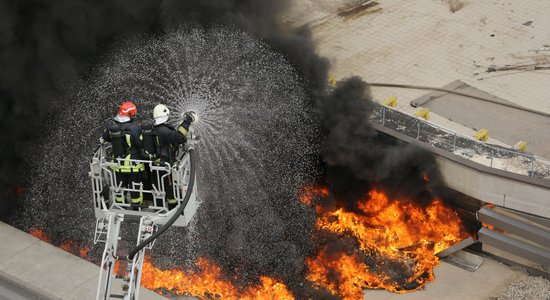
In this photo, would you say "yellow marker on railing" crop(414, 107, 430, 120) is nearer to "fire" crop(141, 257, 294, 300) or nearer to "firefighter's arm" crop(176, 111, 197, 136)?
"fire" crop(141, 257, 294, 300)

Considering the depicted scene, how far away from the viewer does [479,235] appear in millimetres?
13680

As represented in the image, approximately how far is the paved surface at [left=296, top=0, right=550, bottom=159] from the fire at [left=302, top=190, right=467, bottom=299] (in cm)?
140

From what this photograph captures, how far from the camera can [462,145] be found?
1366cm

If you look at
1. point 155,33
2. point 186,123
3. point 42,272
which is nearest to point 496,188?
point 186,123

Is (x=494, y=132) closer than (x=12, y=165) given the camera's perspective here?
Yes

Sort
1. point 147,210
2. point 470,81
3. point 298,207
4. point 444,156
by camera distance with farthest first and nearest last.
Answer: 1. point 470,81
2. point 298,207
3. point 444,156
4. point 147,210

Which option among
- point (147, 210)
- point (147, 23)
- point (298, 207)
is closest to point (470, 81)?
point (298, 207)

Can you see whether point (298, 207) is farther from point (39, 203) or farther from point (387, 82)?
point (39, 203)

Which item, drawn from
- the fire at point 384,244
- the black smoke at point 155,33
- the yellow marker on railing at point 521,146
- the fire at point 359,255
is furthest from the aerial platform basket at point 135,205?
the yellow marker on railing at point 521,146

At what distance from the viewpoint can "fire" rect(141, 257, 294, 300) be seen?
43.7 ft

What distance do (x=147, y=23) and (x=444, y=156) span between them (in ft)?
16.6

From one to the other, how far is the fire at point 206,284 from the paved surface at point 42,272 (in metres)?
0.77

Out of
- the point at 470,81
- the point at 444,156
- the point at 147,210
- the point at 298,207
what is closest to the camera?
the point at 147,210

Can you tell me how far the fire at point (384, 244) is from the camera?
44.5ft
